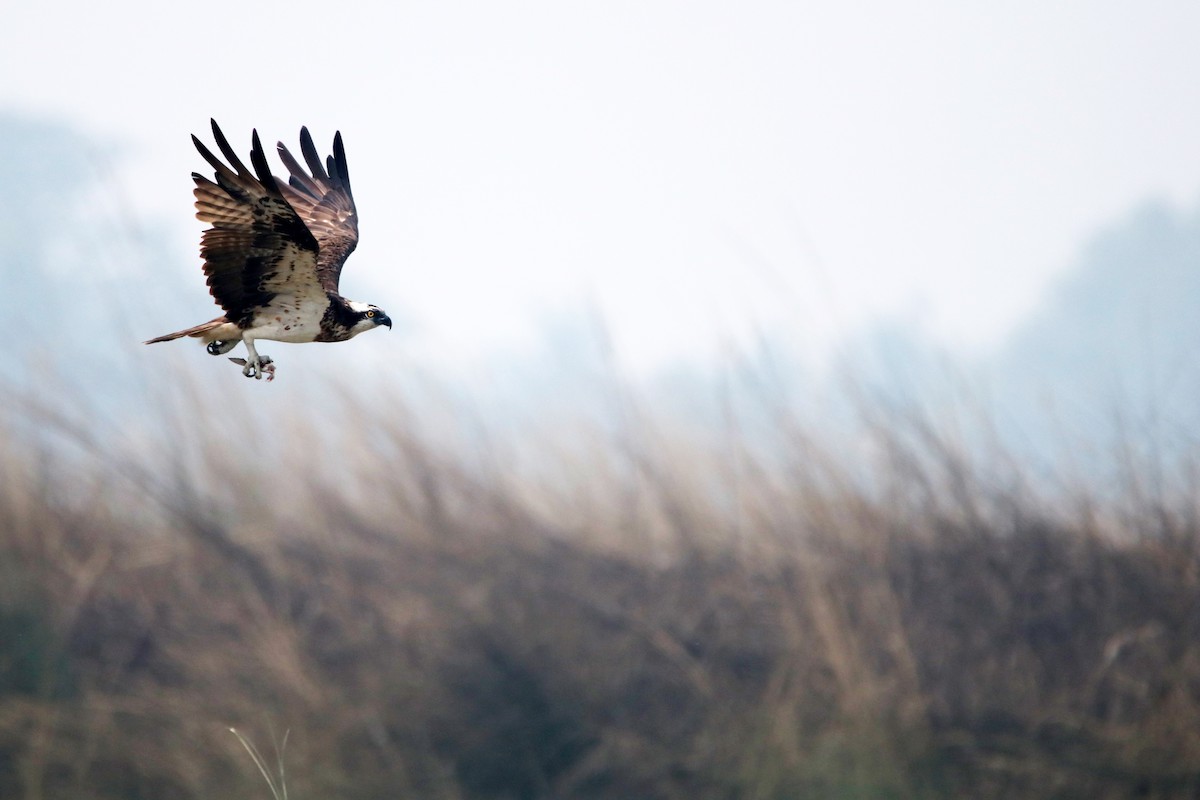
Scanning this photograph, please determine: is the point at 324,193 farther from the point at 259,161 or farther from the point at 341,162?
the point at 259,161

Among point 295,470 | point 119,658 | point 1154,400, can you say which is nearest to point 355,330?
point 1154,400

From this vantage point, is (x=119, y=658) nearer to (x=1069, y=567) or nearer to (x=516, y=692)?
(x=516, y=692)

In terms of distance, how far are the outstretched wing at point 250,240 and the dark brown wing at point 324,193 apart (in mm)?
521

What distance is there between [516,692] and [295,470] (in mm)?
1611

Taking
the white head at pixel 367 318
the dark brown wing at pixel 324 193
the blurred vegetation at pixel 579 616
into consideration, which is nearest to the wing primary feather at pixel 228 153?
the white head at pixel 367 318

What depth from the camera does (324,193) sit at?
2.02 metres

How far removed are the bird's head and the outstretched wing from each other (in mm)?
44

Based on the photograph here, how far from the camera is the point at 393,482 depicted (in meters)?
6.61

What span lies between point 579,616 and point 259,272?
18.5 feet

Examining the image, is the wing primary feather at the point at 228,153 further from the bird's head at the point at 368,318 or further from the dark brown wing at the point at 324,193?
the dark brown wing at the point at 324,193

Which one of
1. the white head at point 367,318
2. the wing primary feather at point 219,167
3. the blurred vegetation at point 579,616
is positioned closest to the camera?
the white head at point 367,318

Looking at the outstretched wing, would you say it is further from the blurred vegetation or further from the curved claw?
the blurred vegetation

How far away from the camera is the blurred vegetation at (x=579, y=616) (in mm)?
5910

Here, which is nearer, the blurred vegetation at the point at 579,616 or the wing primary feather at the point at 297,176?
the wing primary feather at the point at 297,176
